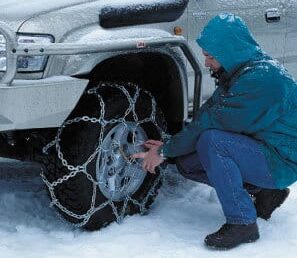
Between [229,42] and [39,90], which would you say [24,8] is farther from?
[229,42]

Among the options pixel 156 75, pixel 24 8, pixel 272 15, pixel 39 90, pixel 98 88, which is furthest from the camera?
pixel 272 15

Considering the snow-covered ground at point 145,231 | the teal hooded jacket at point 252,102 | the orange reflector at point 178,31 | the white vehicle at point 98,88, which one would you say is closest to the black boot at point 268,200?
the snow-covered ground at point 145,231

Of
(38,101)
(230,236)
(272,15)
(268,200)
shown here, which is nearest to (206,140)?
(230,236)

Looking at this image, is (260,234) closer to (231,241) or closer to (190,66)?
(231,241)

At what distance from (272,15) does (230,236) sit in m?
1.65

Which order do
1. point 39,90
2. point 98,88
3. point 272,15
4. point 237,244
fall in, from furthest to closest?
point 272,15 → point 98,88 → point 237,244 → point 39,90

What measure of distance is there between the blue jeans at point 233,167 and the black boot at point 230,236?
0.10 ft

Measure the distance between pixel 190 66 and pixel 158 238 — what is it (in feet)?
3.27

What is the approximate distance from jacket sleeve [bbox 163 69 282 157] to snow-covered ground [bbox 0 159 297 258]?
0.54 m

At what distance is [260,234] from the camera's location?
138 inches

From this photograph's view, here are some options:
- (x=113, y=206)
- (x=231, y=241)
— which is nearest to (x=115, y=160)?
(x=113, y=206)

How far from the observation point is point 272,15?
4297 millimetres

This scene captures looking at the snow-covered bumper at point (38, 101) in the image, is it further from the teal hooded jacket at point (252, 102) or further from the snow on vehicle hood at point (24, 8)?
the teal hooded jacket at point (252, 102)

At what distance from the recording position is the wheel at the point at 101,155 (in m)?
3.38
